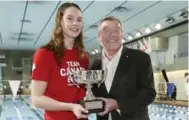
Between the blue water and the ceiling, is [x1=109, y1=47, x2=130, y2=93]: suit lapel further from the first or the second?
the blue water

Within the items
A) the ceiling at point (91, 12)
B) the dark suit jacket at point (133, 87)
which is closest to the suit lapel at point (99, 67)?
the dark suit jacket at point (133, 87)

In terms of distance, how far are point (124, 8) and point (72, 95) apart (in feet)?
23.0

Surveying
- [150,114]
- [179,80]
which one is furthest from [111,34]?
[179,80]

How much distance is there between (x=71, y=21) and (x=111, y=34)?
22cm

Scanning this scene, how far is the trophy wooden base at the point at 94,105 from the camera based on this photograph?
1405 millimetres

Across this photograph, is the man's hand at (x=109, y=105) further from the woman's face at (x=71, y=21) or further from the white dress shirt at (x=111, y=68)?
the woman's face at (x=71, y=21)

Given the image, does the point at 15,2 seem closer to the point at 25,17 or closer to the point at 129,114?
the point at 25,17

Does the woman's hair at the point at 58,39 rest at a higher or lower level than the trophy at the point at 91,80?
higher

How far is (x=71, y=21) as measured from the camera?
4.96 ft

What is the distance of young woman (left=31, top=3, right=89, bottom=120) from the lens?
1.45 m

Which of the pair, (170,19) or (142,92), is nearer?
Result: (142,92)

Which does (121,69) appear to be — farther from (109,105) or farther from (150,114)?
(150,114)

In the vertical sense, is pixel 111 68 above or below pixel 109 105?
above

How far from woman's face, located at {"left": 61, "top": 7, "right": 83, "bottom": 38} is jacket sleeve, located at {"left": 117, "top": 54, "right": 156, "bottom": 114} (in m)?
0.37
